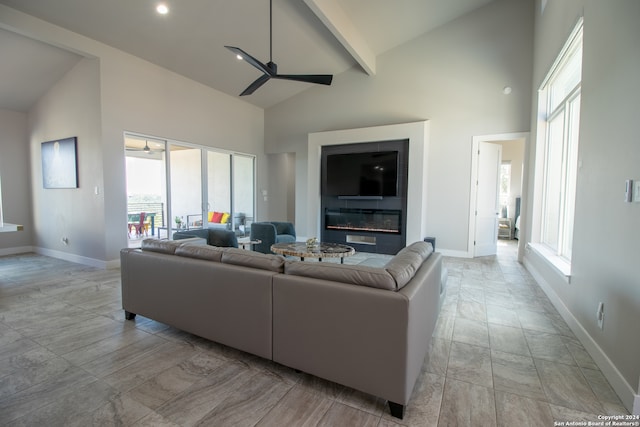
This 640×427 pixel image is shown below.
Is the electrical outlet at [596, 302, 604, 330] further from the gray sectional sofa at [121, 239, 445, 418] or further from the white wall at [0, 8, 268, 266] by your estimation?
the white wall at [0, 8, 268, 266]

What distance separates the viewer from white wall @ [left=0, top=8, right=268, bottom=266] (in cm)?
443

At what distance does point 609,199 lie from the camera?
80.8 inches

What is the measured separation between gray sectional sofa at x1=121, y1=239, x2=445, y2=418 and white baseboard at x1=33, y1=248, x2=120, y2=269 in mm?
2900

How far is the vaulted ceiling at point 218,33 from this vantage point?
12.8 feet

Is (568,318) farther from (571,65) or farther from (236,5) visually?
(236,5)

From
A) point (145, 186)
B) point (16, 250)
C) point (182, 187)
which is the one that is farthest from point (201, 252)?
point (16, 250)

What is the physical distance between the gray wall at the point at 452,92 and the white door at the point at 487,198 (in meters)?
0.29

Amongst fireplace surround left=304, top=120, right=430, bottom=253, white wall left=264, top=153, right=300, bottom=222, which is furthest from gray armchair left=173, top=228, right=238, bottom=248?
white wall left=264, top=153, right=300, bottom=222

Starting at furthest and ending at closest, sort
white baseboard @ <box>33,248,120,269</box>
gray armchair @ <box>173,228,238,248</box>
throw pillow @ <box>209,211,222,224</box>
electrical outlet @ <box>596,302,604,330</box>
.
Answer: throw pillow @ <box>209,211,222,224</box> < white baseboard @ <box>33,248,120,269</box> < gray armchair @ <box>173,228,238,248</box> < electrical outlet @ <box>596,302,604,330</box>

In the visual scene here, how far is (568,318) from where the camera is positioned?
2777mm

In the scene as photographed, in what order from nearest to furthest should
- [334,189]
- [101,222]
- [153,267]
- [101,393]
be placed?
[101,393] < [153,267] < [101,222] < [334,189]

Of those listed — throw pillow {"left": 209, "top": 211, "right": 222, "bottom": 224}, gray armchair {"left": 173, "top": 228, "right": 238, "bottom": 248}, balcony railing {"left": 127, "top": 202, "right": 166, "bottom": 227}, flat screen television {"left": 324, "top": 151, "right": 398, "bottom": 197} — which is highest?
flat screen television {"left": 324, "top": 151, "right": 398, "bottom": 197}

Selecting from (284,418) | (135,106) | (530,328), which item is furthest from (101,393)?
(135,106)

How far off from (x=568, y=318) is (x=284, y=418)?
9.25ft
